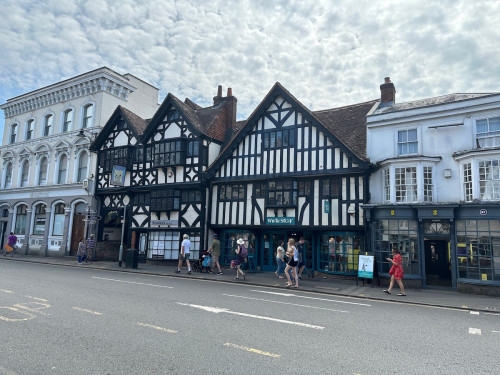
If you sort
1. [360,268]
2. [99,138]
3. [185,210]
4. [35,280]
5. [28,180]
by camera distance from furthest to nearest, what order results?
[28,180] < [99,138] < [185,210] < [360,268] < [35,280]

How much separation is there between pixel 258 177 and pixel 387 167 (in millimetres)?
6390

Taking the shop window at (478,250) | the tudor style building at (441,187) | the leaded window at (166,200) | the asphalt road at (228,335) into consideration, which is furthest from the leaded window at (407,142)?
the leaded window at (166,200)

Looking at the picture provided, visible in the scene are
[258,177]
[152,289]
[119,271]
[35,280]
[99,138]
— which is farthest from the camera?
[99,138]

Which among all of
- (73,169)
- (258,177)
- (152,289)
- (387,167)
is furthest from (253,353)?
(73,169)

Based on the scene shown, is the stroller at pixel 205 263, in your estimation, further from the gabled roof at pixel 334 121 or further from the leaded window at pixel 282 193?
the gabled roof at pixel 334 121

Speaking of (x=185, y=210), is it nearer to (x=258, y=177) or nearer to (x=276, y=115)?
(x=258, y=177)

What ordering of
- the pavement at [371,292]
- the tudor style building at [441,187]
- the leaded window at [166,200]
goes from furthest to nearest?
the leaded window at [166,200]
the tudor style building at [441,187]
the pavement at [371,292]

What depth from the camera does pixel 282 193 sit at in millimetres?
18438

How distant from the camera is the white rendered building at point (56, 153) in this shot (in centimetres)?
2631

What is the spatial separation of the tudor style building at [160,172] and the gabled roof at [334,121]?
82.8 inches

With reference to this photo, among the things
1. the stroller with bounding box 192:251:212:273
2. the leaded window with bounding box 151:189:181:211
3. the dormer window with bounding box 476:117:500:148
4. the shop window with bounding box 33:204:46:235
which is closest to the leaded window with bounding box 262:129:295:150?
the leaded window with bounding box 151:189:181:211

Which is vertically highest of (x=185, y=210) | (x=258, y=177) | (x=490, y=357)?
(x=258, y=177)

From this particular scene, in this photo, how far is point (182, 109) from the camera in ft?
73.2

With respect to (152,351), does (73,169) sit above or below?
above
